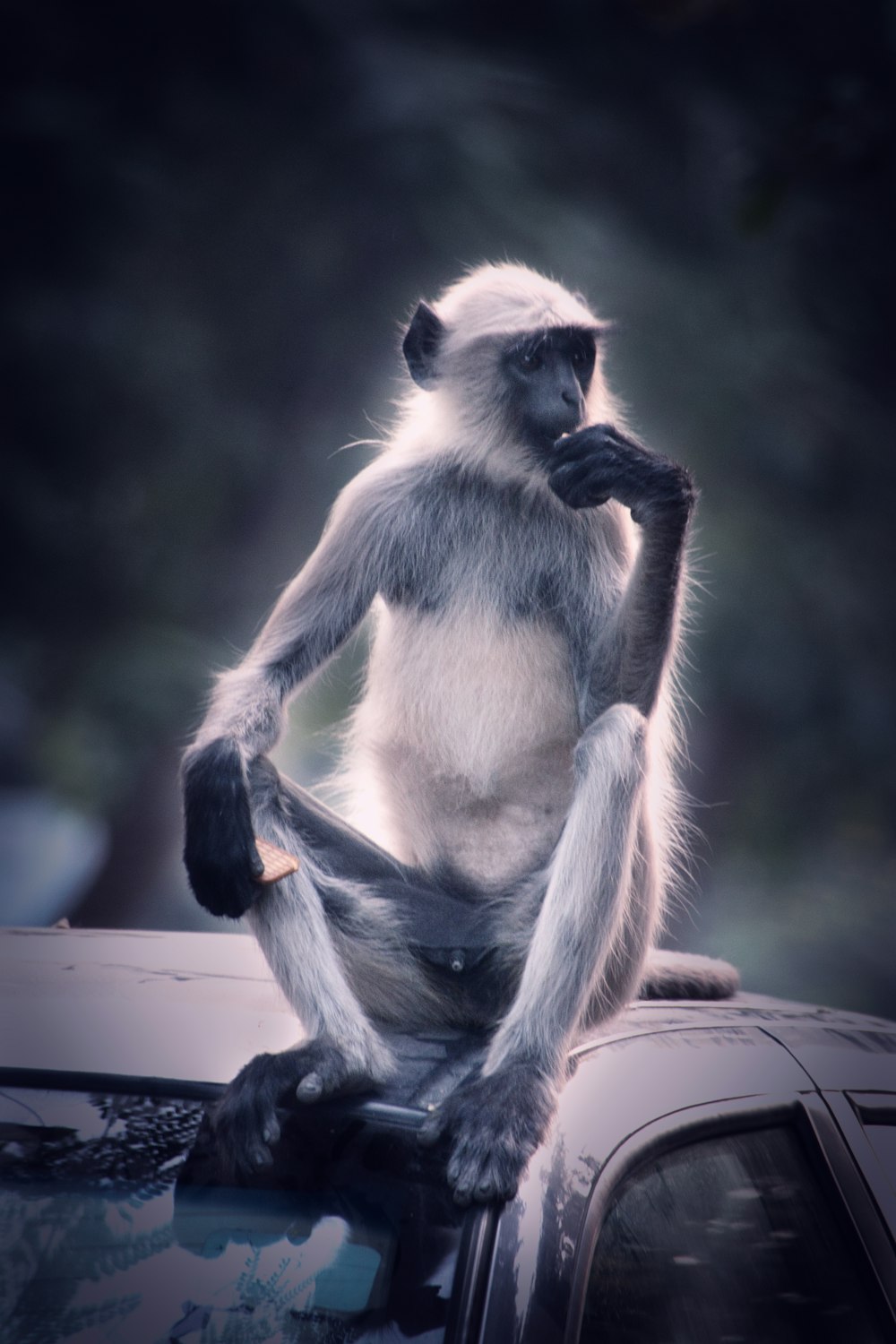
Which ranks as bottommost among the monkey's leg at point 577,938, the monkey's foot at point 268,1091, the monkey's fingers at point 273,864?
the monkey's foot at point 268,1091

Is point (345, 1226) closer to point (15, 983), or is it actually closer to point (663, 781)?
point (15, 983)

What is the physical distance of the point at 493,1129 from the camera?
1646 mm

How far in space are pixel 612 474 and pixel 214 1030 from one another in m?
1.14

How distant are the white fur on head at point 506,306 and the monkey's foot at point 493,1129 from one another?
147 cm

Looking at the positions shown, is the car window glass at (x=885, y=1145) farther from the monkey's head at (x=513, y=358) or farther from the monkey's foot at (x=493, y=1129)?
the monkey's head at (x=513, y=358)

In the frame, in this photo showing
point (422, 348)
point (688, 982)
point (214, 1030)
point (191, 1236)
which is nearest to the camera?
point (191, 1236)

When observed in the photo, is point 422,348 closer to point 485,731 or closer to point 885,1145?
point 485,731

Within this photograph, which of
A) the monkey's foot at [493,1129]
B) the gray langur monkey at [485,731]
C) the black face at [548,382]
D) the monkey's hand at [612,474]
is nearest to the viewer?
the monkey's foot at [493,1129]

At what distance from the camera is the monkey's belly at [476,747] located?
2.41m

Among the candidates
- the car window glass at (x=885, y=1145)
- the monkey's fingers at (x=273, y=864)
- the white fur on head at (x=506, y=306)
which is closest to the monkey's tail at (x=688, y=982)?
the car window glass at (x=885, y=1145)

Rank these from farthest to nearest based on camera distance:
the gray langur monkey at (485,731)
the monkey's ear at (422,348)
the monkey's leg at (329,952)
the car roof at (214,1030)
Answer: the monkey's ear at (422,348) < the gray langur monkey at (485,731) < the monkey's leg at (329,952) < the car roof at (214,1030)

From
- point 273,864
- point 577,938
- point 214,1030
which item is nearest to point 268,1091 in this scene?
point 214,1030

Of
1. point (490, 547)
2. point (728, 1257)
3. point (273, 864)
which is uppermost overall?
point (490, 547)

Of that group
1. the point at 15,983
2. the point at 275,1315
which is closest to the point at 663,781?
the point at 15,983
